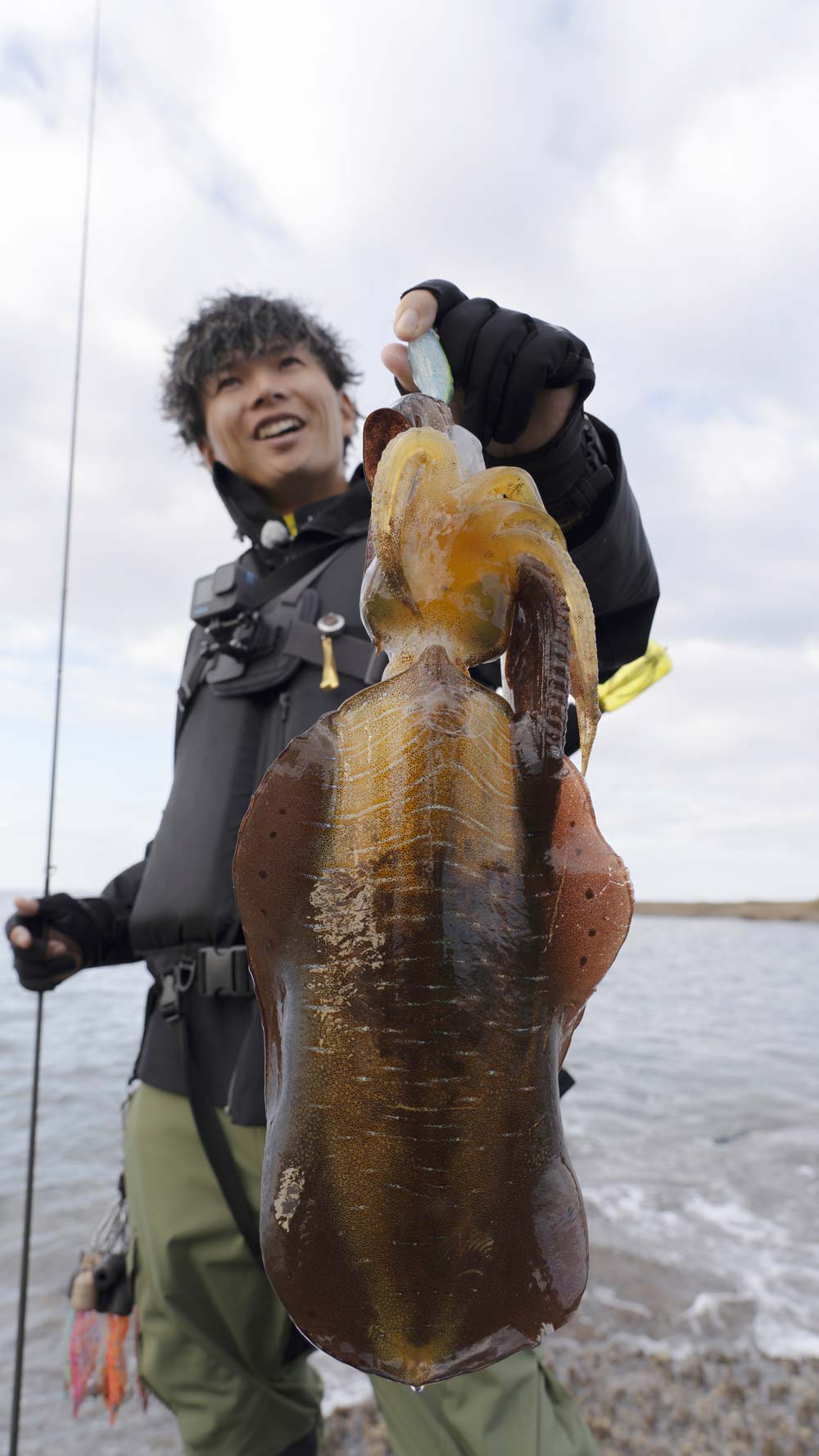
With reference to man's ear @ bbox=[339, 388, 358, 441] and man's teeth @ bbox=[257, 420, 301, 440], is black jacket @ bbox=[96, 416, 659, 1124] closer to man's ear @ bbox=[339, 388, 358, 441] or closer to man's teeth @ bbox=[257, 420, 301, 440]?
man's teeth @ bbox=[257, 420, 301, 440]

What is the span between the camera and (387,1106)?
0.96 m

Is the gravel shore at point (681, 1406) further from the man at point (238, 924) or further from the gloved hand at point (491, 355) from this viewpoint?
the gloved hand at point (491, 355)

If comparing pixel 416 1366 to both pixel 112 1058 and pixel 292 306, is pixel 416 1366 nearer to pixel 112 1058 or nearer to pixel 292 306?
pixel 292 306

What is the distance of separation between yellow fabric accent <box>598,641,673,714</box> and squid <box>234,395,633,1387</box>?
2118 millimetres

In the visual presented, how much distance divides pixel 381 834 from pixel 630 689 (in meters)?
2.36

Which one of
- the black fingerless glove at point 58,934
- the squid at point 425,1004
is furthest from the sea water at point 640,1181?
the squid at point 425,1004

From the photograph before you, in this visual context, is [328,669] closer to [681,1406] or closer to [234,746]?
[234,746]

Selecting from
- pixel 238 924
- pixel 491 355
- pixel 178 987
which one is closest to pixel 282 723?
pixel 238 924

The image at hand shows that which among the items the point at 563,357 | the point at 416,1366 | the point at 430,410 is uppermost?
the point at 563,357

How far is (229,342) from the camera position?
134 inches

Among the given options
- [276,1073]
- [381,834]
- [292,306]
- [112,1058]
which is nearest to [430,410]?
[381,834]

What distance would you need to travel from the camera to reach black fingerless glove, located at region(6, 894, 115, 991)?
303 centimetres

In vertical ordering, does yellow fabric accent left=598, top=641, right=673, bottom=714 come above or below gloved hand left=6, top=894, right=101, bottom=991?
above

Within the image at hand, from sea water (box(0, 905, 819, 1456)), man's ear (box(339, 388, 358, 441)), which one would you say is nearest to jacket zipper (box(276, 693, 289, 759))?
man's ear (box(339, 388, 358, 441))
